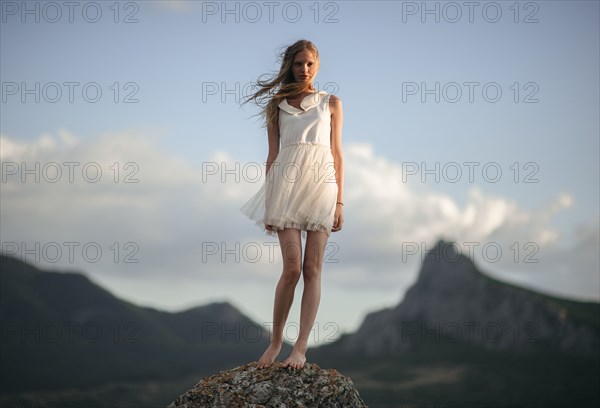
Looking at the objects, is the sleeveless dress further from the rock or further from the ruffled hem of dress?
the rock

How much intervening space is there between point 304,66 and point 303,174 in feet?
4.69

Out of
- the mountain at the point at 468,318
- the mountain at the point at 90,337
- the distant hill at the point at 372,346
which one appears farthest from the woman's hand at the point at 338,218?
the mountain at the point at 90,337

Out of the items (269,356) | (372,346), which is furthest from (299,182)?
(372,346)

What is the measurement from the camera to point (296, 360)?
346 inches

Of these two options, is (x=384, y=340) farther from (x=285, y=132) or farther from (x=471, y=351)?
(x=285, y=132)

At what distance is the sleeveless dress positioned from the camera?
908 centimetres

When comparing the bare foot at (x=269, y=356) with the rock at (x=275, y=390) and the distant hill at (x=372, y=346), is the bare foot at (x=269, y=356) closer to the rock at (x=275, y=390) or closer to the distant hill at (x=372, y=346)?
the rock at (x=275, y=390)

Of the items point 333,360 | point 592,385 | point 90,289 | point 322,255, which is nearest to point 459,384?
point 592,385

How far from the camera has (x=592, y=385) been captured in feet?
320

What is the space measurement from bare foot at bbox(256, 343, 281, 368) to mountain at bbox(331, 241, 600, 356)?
321 ft

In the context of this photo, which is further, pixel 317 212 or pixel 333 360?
pixel 333 360

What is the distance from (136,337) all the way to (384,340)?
50641 millimetres

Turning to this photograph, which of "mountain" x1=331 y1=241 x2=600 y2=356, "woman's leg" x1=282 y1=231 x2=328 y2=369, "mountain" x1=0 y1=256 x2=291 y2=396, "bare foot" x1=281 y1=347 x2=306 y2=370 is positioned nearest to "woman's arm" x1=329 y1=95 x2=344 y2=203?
"woman's leg" x1=282 y1=231 x2=328 y2=369

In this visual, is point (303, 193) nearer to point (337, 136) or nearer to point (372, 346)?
point (337, 136)
